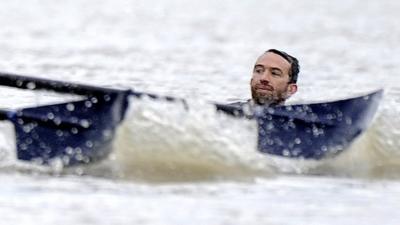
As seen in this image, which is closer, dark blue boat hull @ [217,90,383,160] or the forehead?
dark blue boat hull @ [217,90,383,160]

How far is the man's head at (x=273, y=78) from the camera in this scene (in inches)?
571

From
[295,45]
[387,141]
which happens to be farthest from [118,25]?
[387,141]

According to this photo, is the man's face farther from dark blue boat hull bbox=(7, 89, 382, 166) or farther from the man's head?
dark blue boat hull bbox=(7, 89, 382, 166)

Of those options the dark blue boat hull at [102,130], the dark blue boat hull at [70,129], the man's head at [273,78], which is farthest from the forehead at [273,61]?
the dark blue boat hull at [70,129]

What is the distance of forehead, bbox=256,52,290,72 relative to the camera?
577 inches

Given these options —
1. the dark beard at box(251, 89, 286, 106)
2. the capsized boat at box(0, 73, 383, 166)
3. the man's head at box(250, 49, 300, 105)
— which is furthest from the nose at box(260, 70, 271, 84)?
the capsized boat at box(0, 73, 383, 166)

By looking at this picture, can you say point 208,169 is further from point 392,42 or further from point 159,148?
point 392,42

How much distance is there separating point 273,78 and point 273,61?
16 centimetres

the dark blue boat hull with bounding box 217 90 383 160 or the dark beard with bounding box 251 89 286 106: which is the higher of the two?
the dark beard with bounding box 251 89 286 106

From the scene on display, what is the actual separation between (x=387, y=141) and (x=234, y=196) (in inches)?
99.7

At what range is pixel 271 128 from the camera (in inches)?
504

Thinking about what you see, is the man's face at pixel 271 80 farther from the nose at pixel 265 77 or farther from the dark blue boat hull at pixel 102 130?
the dark blue boat hull at pixel 102 130

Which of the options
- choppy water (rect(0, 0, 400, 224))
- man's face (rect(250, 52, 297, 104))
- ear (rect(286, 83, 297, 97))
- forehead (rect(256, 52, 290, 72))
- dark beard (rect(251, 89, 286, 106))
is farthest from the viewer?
ear (rect(286, 83, 297, 97))

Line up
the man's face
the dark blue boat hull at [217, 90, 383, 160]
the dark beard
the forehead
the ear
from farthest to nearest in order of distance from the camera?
1. the ear
2. the forehead
3. the man's face
4. the dark beard
5. the dark blue boat hull at [217, 90, 383, 160]
